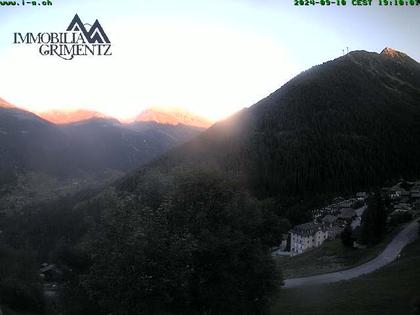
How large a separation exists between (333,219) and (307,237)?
16.2 metres

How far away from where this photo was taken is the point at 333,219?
137000 mm

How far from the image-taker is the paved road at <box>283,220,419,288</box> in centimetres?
5488

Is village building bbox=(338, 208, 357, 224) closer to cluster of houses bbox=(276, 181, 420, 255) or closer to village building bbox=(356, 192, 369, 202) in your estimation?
cluster of houses bbox=(276, 181, 420, 255)

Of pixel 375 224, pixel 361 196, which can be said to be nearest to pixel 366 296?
pixel 375 224

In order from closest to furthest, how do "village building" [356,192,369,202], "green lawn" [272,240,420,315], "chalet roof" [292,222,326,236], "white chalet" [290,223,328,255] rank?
"green lawn" [272,240,420,315] < "white chalet" [290,223,328,255] < "chalet roof" [292,222,326,236] < "village building" [356,192,369,202]

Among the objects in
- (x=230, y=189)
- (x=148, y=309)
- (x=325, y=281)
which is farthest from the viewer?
(x=325, y=281)

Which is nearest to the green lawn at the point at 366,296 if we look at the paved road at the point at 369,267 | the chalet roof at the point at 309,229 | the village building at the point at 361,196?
the paved road at the point at 369,267

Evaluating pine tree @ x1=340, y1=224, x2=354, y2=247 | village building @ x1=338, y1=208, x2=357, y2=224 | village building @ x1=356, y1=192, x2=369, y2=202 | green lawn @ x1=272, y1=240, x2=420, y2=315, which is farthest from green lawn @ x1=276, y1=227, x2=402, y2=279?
village building @ x1=356, y1=192, x2=369, y2=202

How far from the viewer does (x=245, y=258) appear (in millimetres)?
28906

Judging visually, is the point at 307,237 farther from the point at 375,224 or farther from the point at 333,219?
the point at 375,224

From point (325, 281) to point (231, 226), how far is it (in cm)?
2963

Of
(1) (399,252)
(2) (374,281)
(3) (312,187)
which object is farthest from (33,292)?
(3) (312,187)

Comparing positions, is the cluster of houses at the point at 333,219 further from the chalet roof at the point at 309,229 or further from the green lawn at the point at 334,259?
the green lawn at the point at 334,259

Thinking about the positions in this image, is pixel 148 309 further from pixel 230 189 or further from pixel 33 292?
pixel 33 292
